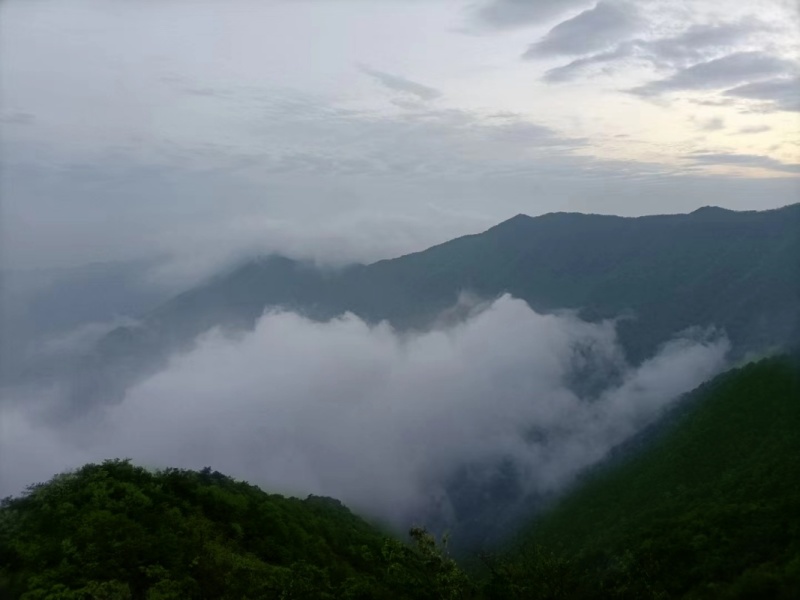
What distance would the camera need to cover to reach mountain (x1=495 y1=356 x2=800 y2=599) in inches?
1268

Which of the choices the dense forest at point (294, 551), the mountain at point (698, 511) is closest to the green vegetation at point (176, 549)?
the dense forest at point (294, 551)

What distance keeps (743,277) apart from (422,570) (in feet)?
563

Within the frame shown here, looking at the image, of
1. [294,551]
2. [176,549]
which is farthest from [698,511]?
[176,549]

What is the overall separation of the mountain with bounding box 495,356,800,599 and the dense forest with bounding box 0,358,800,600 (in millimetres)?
194

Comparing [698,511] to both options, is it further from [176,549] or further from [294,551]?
[176,549]

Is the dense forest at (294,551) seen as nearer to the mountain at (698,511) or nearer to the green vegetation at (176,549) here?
the green vegetation at (176,549)

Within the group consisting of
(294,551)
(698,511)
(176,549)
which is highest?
(176,549)

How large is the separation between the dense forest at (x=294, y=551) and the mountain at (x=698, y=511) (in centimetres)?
19

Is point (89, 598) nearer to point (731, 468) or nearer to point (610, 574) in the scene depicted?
point (610, 574)

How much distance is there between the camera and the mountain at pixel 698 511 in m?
32.2

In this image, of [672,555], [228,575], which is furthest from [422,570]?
[672,555]

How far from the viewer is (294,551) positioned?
107ft

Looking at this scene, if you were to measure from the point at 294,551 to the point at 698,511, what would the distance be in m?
34.8

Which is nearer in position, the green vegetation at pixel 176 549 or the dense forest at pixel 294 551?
the green vegetation at pixel 176 549
